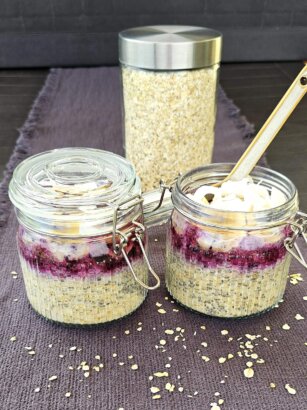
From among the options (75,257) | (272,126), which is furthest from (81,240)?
A: (272,126)

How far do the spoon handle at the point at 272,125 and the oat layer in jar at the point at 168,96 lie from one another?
0.72 ft

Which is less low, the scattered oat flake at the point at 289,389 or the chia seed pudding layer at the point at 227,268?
the chia seed pudding layer at the point at 227,268

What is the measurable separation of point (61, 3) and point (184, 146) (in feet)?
3.48

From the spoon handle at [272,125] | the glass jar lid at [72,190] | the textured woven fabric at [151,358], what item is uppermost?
the spoon handle at [272,125]

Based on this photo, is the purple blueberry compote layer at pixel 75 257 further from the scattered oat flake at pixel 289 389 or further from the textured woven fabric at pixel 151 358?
the scattered oat flake at pixel 289 389

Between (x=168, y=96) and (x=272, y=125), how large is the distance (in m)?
0.25

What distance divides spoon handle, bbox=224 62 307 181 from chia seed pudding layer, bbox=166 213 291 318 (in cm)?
10

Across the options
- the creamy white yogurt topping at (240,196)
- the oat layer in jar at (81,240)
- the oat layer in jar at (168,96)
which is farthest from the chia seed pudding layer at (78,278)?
the oat layer in jar at (168,96)

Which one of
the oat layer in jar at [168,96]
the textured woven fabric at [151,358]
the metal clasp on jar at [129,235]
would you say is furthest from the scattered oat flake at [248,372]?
the oat layer in jar at [168,96]

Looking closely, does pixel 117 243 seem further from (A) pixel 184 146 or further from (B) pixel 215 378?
(A) pixel 184 146

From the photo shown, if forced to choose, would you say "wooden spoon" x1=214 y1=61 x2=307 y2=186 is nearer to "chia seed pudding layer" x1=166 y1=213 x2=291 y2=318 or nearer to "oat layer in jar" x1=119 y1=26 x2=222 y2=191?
"chia seed pudding layer" x1=166 y1=213 x2=291 y2=318

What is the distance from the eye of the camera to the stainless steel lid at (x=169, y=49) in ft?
2.55

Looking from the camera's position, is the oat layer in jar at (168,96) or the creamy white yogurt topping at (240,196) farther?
the oat layer in jar at (168,96)

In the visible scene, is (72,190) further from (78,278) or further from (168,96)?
(168,96)
